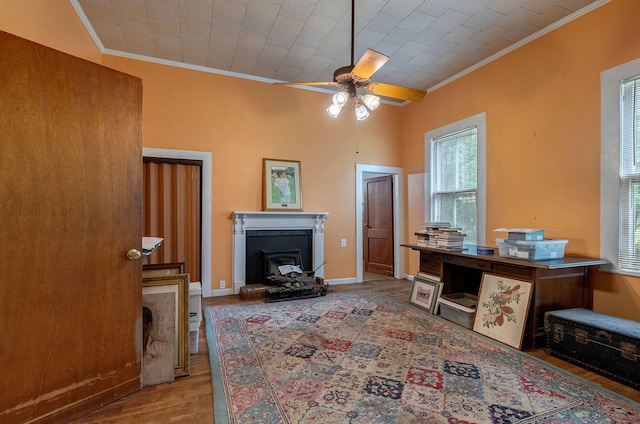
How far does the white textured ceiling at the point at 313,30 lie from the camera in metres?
2.96

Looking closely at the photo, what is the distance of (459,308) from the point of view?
3188mm

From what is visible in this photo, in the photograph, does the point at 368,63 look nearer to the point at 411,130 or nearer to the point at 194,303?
the point at 194,303

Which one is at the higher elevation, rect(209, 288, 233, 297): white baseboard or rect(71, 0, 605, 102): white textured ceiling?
rect(71, 0, 605, 102): white textured ceiling

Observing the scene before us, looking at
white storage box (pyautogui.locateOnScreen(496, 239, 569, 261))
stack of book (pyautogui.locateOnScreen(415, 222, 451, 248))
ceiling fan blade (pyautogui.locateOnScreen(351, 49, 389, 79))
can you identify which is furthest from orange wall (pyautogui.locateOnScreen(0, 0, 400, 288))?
white storage box (pyautogui.locateOnScreen(496, 239, 569, 261))

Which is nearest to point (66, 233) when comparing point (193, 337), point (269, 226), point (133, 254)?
point (133, 254)

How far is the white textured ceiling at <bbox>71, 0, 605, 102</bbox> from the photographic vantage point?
2965 mm

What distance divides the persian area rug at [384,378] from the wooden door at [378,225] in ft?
8.23

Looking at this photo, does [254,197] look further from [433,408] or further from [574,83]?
[574,83]

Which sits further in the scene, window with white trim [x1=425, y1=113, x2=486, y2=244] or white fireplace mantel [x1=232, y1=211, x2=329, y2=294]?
white fireplace mantel [x1=232, y1=211, x2=329, y2=294]

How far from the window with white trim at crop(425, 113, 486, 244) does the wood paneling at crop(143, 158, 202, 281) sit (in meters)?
3.59

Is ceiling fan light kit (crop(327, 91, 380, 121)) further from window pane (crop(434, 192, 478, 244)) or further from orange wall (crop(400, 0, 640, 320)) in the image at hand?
window pane (crop(434, 192, 478, 244))

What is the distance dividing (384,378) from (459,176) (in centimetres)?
334

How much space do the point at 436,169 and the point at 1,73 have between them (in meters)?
4.84

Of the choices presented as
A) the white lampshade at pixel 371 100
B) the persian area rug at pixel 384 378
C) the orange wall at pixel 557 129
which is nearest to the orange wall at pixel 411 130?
the orange wall at pixel 557 129
